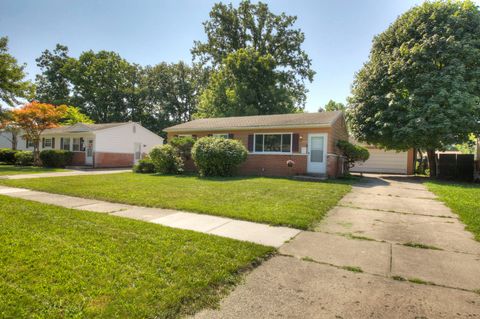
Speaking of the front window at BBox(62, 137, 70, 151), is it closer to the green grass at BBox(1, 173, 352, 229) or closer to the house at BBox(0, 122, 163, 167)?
the house at BBox(0, 122, 163, 167)

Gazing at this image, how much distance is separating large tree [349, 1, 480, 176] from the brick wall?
63.3ft

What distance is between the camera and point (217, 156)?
13.8 meters

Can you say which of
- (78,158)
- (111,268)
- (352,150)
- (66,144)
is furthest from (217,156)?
(66,144)

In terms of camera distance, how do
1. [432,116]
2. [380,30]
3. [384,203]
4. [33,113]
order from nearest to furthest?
[384,203], [432,116], [380,30], [33,113]

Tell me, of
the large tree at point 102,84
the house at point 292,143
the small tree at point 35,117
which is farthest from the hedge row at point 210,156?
the large tree at point 102,84

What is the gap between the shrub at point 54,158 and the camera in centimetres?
2114

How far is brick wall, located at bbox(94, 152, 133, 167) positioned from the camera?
21791 mm

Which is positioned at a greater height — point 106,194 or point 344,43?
point 344,43

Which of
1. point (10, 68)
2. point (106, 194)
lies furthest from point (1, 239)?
point (10, 68)

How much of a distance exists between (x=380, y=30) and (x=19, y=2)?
20.6 metres

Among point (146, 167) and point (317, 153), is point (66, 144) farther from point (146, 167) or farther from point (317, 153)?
point (317, 153)

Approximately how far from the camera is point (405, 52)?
15.8 m

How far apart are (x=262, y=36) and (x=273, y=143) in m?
21.3

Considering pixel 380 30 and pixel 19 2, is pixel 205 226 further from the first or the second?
pixel 380 30
